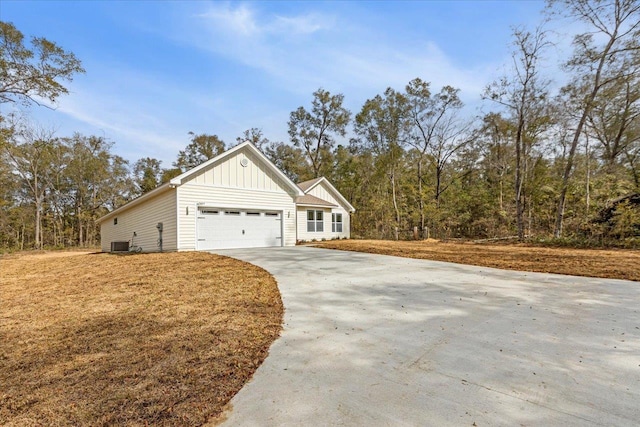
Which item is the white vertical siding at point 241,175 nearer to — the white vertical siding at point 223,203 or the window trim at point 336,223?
the white vertical siding at point 223,203

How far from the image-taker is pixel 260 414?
6.08 feet

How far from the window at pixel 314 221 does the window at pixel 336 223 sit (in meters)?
1.10

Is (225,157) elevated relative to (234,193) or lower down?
elevated

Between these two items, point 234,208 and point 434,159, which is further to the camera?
→ point 434,159

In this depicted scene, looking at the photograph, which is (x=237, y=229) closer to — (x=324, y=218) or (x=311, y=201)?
(x=311, y=201)

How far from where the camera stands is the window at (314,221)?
1830 centimetres

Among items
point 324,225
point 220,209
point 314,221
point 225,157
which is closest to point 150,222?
point 220,209

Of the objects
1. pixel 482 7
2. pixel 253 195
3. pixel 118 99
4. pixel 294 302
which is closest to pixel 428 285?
pixel 294 302

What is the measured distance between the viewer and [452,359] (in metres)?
2.56

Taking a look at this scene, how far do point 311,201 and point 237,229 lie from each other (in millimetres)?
6459

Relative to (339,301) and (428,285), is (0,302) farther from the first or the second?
(428,285)

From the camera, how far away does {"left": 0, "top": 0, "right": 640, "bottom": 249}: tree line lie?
1247cm

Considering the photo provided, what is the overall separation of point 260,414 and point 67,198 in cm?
3410

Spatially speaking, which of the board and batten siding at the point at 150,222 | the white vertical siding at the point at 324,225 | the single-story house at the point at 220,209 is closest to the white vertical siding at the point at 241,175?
the single-story house at the point at 220,209
